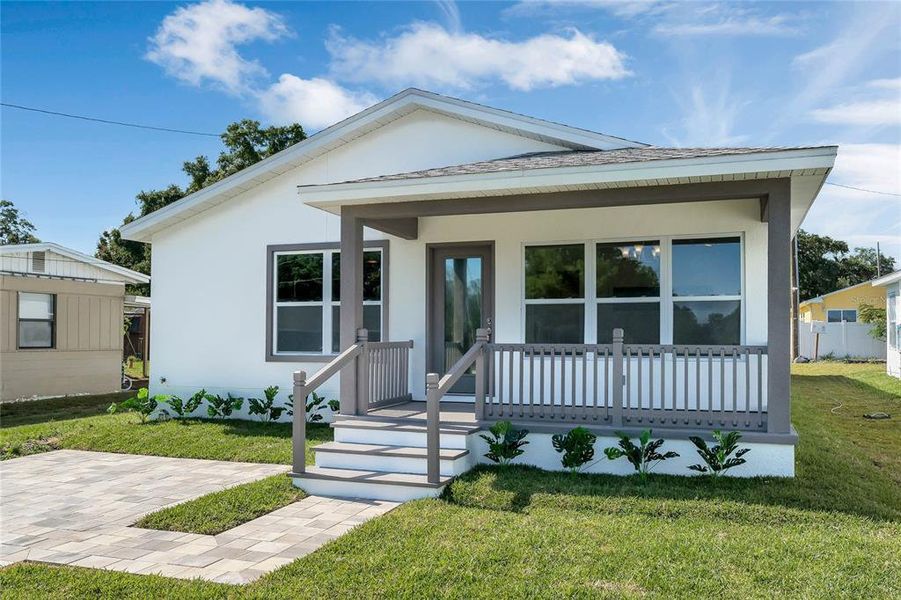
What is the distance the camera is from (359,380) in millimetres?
8055

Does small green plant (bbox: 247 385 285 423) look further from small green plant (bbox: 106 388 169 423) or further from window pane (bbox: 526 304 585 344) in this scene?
window pane (bbox: 526 304 585 344)

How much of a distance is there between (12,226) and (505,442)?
153 feet

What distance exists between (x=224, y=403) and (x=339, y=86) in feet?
35.4

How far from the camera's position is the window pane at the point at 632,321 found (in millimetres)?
8250

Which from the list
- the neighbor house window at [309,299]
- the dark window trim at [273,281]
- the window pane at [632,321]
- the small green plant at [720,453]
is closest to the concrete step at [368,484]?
the small green plant at [720,453]

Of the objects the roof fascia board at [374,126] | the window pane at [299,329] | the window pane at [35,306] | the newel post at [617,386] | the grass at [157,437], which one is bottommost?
the grass at [157,437]

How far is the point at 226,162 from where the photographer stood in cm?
2598

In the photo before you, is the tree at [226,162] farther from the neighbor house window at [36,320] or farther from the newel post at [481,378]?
the newel post at [481,378]

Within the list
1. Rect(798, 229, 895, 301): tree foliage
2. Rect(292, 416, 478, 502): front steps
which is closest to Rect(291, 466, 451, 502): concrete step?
Rect(292, 416, 478, 502): front steps

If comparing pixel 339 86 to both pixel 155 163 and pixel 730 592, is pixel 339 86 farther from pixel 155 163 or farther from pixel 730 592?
pixel 730 592

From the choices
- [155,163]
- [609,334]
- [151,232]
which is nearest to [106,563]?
[609,334]

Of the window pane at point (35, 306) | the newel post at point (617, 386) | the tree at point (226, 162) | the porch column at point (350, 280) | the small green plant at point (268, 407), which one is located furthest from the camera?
the tree at point (226, 162)

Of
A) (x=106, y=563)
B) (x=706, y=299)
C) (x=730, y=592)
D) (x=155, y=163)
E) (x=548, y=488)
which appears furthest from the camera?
(x=155, y=163)

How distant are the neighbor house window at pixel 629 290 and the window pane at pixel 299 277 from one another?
453 cm
